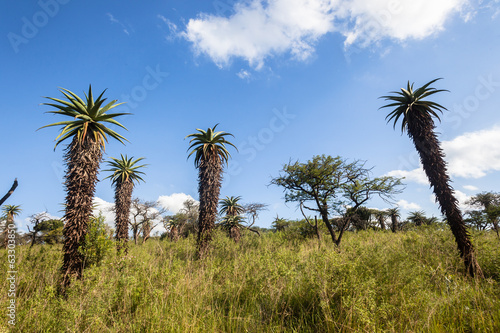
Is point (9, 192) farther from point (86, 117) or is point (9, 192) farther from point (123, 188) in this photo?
point (123, 188)

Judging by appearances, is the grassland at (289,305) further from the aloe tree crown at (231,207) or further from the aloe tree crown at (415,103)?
the aloe tree crown at (231,207)

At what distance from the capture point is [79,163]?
9.58 metres

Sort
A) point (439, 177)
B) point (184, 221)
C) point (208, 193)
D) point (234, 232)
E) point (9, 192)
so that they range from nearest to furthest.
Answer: point (9, 192) < point (439, 177) < point (208, 193) < point (234, 232) < point (184, 221)

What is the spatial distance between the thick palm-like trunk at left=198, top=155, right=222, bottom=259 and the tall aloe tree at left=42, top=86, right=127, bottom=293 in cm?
604

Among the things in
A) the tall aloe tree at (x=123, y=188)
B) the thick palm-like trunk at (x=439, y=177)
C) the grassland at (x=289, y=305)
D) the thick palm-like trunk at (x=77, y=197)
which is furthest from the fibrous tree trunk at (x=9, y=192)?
the tall aloe tree at (x=123, y=188)

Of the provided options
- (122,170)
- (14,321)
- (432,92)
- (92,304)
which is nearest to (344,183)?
(432,92)

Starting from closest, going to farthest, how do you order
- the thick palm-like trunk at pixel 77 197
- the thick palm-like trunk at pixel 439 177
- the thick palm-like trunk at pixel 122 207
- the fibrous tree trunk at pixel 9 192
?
the fibrous tree trunk at pixel 9 192 → the thick palm-like trunk at pixel 439 177 → the thick palm-like trunk at pixel 77 197 → the thick palm-like trunk at pixel 122 207

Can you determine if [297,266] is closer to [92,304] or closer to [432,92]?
[92,304]

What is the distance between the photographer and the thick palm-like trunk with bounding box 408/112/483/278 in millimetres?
8219

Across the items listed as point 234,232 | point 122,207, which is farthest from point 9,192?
point 234,232

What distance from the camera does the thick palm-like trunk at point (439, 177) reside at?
822cm

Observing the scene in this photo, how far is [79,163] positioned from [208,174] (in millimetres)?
7019

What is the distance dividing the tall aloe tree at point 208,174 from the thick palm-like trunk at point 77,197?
607 centimetres

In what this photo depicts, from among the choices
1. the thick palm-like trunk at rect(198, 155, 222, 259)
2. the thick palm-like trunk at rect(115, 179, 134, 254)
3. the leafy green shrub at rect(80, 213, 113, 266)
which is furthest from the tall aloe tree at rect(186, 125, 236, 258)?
the thick palm-like trunk at rect(115, 179, 134, 254)
